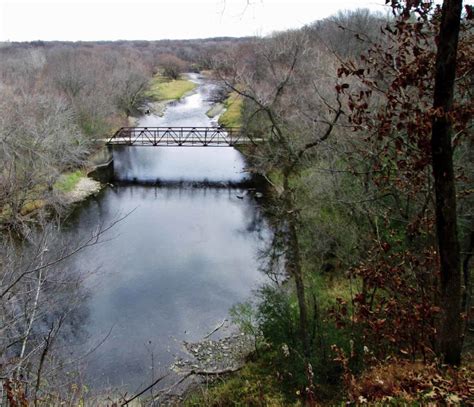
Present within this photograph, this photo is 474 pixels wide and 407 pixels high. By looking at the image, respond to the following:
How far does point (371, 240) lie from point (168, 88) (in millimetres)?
60729

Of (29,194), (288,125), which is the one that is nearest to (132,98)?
(29,194)

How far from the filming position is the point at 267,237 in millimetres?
20234

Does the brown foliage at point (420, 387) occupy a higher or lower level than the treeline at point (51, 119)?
lower

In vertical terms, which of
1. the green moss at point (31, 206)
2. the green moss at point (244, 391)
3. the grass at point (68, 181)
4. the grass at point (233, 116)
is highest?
the grass at point (233, 116)

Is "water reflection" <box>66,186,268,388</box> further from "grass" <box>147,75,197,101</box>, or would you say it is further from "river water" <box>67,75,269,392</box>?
Result: "grass" <box>147,75,197,101</box>

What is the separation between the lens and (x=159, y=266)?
700 inches

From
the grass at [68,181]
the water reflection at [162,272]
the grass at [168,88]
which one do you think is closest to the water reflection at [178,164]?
the grass at [68,181]

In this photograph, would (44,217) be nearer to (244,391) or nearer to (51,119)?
(51,119)

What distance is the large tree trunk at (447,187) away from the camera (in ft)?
14.0

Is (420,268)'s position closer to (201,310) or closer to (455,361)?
(455,361)

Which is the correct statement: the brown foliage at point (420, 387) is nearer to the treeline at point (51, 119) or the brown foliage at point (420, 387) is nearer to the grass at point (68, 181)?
the treeline at point (51, 119)

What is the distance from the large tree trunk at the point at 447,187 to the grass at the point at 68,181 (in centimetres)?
2187

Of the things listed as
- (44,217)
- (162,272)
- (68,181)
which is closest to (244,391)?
(162,272)

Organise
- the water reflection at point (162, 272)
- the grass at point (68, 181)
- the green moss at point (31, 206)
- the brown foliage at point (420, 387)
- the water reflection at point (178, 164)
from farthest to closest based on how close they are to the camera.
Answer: the water reflection at point (178, 164), the grass at point (68, 181), the green moss at point (31, 206), the water reflection at point (162, 272), the brown foliage at point (420, 387)
